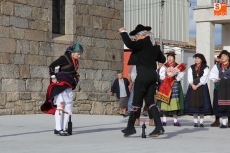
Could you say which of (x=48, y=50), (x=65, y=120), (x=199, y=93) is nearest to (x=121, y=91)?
(x=48, y=50)

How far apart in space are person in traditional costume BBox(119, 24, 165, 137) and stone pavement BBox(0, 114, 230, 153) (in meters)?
0.31

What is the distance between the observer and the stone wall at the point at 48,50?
1605 centimetres

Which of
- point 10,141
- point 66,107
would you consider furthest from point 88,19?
point 10,141

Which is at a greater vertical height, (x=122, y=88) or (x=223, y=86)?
(x=223, y=86)

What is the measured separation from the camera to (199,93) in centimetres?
1345

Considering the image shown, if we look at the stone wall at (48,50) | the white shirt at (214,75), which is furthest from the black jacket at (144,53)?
the stone wall at (48,50)

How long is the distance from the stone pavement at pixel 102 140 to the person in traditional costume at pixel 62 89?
307mm

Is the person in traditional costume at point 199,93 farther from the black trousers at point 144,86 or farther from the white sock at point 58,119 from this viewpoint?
the white sock at point 58,119

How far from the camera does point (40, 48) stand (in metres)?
17.0

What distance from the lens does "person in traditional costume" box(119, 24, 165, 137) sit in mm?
10219

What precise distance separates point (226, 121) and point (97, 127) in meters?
2.71

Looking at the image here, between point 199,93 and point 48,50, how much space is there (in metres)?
5.29

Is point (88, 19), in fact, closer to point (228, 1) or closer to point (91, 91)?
point (91, 91)

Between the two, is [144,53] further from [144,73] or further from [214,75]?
[214,75]
